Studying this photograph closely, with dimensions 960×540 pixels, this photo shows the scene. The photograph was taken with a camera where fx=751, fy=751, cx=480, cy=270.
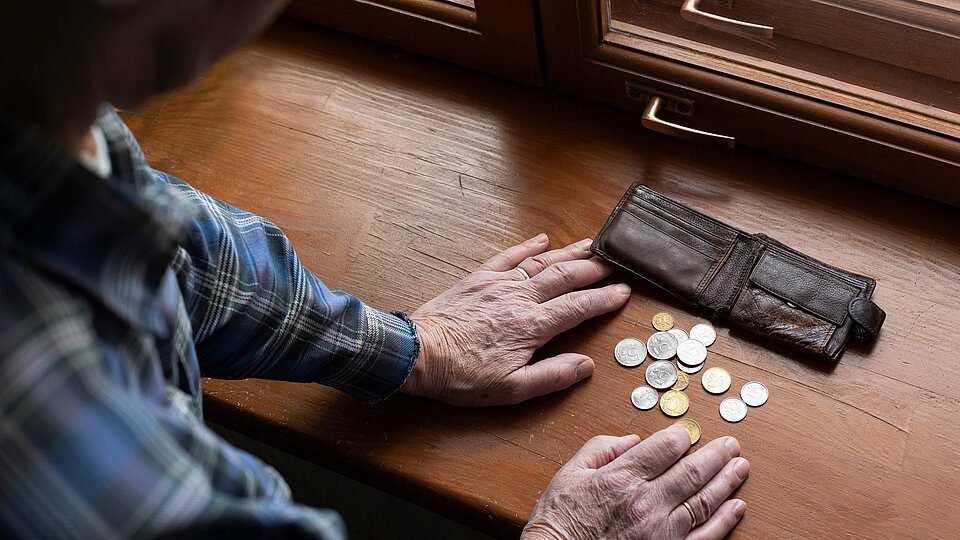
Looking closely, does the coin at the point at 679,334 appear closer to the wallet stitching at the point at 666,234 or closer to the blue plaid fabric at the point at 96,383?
the wallet stitching at the point at 666,234

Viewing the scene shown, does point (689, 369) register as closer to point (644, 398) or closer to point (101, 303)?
point (644, 398)

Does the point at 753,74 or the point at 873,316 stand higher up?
the point at 753,74

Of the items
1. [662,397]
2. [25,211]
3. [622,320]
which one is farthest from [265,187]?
[25,211]

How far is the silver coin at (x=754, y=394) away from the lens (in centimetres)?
115

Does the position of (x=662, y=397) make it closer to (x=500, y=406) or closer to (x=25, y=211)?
(x=500, y=406)

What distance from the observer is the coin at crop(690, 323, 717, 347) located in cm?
121

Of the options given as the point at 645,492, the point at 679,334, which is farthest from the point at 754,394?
the point at 645,492

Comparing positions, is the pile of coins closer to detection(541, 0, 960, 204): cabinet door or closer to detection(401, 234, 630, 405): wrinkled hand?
detection(401, 234, 630, 405): wrinkled hand

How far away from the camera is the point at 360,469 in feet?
3.91

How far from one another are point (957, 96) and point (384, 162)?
0.99 metres

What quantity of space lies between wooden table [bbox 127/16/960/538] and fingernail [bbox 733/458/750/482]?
20 millimetres

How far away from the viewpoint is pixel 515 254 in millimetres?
1288

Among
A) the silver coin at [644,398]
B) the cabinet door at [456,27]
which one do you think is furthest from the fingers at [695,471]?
the cabinet door at [456,27]

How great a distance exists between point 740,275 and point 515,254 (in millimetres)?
370
